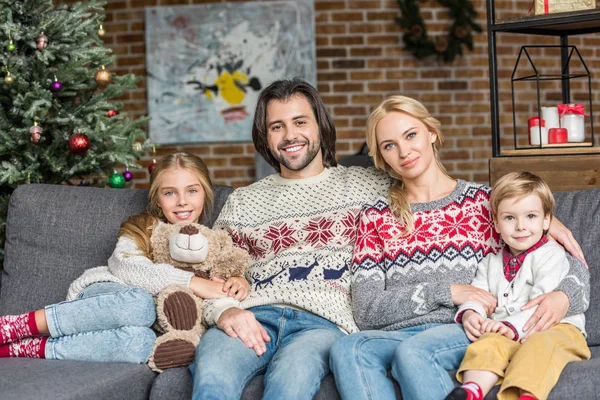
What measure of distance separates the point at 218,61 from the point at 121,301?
321 centimetres

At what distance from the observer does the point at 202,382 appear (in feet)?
6.36

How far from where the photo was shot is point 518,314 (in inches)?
82.0

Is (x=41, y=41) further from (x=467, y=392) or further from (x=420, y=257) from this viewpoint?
(x=467, y=392)

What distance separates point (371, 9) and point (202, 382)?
3754 mm

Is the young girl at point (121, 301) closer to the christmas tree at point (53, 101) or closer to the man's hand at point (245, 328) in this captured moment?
the man's hand at point (245, 328)

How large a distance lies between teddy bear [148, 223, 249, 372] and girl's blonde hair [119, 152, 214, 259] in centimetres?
6

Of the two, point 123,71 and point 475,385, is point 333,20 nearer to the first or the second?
point 123,71

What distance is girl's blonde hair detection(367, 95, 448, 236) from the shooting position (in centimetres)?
232

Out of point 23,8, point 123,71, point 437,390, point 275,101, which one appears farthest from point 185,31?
point 437,390


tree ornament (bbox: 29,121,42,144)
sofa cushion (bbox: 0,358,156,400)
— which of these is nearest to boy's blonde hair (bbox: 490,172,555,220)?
sofa cushion (bbox: 0,358,156,400)

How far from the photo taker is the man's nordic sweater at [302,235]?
2.30 meters

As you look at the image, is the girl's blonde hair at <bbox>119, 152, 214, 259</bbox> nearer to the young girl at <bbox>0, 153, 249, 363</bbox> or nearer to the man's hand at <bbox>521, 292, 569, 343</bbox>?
the young girl at <bbox>0, 153, 249, 363</bbox>

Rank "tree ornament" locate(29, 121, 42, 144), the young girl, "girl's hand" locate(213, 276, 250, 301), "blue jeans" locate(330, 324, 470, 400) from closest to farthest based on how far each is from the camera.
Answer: "blue jeans" locate(330, 324, 470, 400) < the young girl < "girl's hand" locate(213, 276, 250, 301) < "tree ornament" locate(29, 121, 42, 144)

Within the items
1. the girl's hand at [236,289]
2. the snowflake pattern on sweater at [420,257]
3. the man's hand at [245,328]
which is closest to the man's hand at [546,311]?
the snowflake pattern on sweater at [420,257]
